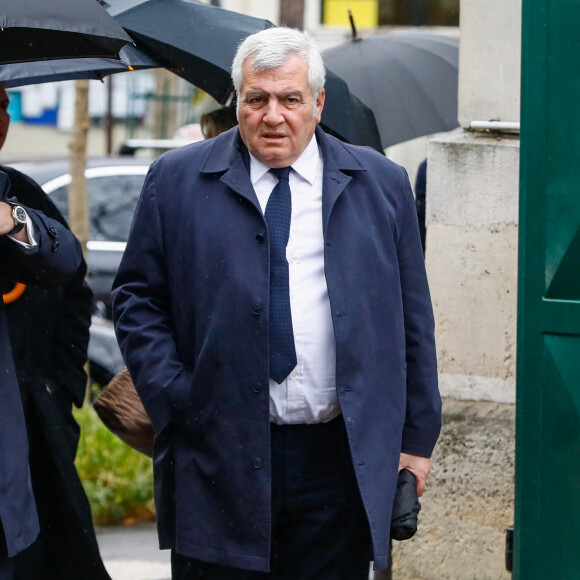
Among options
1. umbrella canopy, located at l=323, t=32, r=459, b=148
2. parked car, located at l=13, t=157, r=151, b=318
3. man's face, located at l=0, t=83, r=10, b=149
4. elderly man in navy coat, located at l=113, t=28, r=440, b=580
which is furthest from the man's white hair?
parked car, located at l=13, t=157, r=151, b=318

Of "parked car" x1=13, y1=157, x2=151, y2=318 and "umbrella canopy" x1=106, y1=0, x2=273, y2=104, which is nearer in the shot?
"umbrella canopy" x1=106, y1=0, x2=273, y2=104

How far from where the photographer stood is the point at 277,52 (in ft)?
10.3

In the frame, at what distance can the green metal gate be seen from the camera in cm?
320

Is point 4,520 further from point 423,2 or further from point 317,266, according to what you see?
point 423,2

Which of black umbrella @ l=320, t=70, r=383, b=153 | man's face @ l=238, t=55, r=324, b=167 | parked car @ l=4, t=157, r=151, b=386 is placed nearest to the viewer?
man's face @ l=238, t=55, r=324, b=167

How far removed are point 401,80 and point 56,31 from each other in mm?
3022

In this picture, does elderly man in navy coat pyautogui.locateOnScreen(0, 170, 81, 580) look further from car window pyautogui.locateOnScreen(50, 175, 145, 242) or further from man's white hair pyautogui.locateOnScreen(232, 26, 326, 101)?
car window pyautogui.locateOnScreen(50, 175, 145, 242)

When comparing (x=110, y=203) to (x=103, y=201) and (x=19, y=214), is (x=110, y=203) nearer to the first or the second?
(x=103, y=201)

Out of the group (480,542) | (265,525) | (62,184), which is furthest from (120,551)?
(62,184)

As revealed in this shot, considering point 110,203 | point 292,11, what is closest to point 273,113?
point 110,203

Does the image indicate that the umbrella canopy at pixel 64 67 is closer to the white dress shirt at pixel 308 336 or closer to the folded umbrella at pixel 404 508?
Result: the white dress shirt at pixel 308 336

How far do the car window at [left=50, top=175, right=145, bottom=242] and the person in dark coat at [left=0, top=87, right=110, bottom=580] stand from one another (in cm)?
571

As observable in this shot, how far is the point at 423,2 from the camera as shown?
70.4 ft

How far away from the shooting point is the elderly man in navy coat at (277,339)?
309cm
